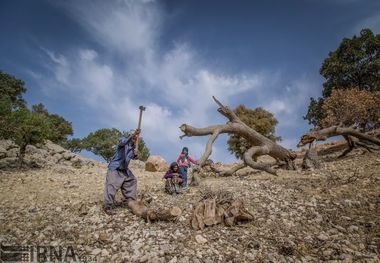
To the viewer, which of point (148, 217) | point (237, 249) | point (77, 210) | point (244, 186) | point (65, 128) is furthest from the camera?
point (65, 128)

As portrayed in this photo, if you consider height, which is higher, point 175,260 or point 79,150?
point 79,150

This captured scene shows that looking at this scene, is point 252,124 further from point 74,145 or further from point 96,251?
point 74,145

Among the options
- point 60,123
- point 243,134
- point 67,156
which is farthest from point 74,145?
point 243,134

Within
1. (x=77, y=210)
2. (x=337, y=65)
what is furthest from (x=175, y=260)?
(x=337, y=65)

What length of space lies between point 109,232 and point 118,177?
1.50m

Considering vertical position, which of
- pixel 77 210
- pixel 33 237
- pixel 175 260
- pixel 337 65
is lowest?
pixel 175 260

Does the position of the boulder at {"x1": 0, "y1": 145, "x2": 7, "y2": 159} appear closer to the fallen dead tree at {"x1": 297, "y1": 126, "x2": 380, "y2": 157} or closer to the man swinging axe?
the man swinging axe

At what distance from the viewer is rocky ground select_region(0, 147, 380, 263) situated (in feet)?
13.8

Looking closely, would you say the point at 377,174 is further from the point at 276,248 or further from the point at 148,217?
the point at 148,217

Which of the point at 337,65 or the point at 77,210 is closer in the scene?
the point at 77,210

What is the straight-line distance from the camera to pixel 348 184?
6910 mm

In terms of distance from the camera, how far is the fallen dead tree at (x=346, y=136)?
11.6 meters

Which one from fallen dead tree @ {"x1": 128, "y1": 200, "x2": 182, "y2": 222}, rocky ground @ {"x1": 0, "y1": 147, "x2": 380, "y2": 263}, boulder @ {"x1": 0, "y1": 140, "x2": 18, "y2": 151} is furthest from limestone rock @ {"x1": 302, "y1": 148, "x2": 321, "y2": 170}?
boulder @ {"x1": 0, "y1": 140, "x2": 18, "y2": 151}

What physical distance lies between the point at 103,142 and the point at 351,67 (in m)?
32.3
